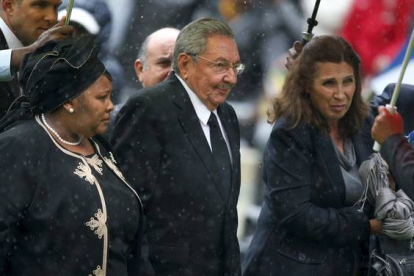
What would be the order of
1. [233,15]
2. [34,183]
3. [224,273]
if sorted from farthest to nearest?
1. [233,15]
2. [224,273]
3. [34,183]

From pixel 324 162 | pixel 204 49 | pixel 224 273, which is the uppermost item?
pixel 204 49

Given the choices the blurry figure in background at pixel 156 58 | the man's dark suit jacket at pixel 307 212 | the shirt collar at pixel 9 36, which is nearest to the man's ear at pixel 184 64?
the man's dark suit jacket at pixel 307 212

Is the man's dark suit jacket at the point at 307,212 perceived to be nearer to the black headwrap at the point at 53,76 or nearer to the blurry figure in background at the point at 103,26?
the black headwrap at the point at 53,76

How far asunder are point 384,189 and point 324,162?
1.18ft

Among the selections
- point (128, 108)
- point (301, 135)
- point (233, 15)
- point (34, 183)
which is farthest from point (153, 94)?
point (233, 15)

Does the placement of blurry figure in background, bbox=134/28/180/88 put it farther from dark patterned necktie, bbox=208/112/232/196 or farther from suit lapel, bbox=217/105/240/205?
dark patterned necktie, bbox=208/112/232/196

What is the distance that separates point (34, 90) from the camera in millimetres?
5387

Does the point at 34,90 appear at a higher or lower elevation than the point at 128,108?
higher

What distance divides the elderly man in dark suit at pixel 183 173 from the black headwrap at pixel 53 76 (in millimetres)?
801

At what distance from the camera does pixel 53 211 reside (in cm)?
524

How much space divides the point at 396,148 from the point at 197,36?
1.28 metres

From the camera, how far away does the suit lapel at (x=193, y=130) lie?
625 cm

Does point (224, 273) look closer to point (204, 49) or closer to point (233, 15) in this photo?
point (204, 49)

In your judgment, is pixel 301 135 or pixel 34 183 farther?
pixel 301 135
